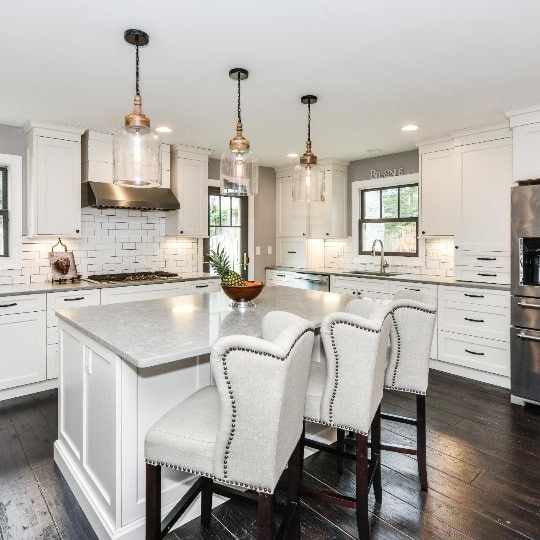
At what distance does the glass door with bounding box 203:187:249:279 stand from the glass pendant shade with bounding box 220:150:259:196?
3118mm

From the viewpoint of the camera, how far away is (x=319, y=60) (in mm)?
2693

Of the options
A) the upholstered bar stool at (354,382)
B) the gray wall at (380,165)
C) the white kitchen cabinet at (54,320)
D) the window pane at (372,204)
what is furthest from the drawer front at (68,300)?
the window pane at (372,204)

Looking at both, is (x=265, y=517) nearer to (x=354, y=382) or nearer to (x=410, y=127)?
(x=354, y=382)

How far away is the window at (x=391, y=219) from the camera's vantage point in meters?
5.33

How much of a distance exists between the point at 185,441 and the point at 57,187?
358cm

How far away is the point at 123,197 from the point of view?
14.5 feet

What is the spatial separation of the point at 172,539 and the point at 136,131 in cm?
188

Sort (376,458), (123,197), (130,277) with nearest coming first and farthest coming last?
(376,458) < (123,197) < (130,277)

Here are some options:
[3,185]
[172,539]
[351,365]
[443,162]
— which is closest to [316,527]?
[172,539]

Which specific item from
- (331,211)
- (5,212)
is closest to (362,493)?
(5,212)

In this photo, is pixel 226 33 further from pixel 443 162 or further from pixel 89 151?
pixel 443 162

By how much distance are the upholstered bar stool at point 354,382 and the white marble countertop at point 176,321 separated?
375mm

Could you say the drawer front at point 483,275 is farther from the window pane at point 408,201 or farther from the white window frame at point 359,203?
the window pane at point 408,201

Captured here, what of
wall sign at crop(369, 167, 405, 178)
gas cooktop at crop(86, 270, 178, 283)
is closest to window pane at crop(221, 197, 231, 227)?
gas cooktop at crop(86, 270, 178, 283)
